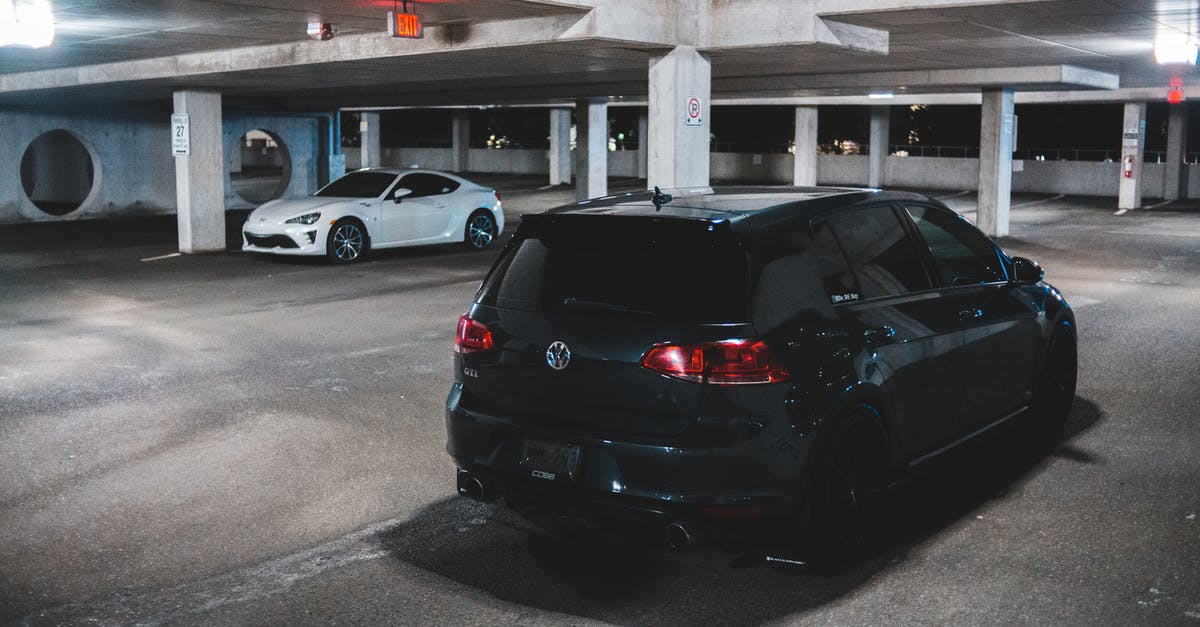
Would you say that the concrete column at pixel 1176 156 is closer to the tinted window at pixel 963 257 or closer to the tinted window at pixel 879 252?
the tinted window at pixel 963 257

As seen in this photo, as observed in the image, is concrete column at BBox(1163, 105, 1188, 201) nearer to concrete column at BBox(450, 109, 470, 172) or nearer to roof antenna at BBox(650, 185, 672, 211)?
concrete column at BBox(450, 109, 470, 172)

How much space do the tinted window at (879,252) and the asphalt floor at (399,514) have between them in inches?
42.0

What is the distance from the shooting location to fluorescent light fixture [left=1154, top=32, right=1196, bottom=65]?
14.7 metres

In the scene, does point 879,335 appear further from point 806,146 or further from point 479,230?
point 806,146

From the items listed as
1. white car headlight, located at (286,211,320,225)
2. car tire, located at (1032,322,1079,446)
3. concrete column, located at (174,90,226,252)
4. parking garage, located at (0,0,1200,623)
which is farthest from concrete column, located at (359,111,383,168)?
car tire, located at (1032,322,1079,446)

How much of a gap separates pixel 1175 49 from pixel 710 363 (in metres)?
12.7

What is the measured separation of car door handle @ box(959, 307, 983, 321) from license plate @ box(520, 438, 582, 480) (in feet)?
7.54

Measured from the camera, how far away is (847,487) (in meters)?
5.09

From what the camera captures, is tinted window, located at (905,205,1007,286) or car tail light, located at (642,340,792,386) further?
tinted window, located at (905,205,1007,286)

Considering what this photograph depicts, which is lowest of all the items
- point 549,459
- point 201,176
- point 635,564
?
point 635,564

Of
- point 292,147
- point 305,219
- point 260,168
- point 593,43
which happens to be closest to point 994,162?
point 593,43

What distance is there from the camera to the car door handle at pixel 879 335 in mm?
5191

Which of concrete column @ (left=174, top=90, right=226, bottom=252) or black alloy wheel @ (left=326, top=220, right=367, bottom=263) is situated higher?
concrete column @ (left=174, top=90, right=226, bottom=252)

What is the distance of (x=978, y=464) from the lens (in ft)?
22.2
